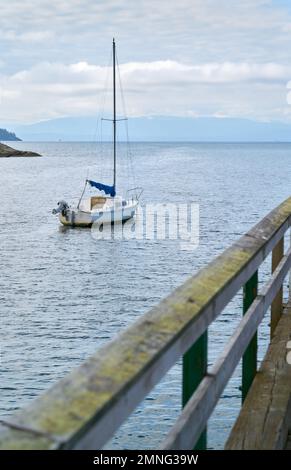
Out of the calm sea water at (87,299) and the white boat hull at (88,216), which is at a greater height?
the white boat hull at (88,216)

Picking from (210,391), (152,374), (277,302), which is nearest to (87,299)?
(277,302)

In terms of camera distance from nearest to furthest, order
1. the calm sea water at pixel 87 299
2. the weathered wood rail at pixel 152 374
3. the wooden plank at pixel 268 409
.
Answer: the weathered wood rail at pixel 152 374 → the wooden plank at pixel 268 409 → the calm sea water at pixel 87 299

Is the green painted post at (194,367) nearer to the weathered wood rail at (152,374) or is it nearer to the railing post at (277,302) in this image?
the weathered wood rail at (152,374)

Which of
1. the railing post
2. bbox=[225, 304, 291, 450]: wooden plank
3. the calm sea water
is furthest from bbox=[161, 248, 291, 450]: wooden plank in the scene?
the calm sea water

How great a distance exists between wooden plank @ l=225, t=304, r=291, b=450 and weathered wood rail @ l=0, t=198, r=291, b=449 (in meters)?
0.38

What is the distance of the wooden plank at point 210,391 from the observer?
184 centimetres

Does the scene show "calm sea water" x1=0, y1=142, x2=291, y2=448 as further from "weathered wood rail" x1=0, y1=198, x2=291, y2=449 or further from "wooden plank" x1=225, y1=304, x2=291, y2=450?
"weathered wood rail" x1=0, y1=198, x2=291, y2=449

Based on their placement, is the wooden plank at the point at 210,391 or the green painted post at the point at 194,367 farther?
the green painted post at the point at 194,367

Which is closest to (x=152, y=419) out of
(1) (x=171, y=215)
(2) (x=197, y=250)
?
(2) (x=197, y=250)

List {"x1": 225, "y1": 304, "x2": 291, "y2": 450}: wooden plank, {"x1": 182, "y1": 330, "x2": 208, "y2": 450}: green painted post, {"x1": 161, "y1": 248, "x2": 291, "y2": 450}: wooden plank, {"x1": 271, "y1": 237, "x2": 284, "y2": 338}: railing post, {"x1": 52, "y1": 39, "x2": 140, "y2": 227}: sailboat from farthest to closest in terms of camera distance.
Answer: {"x1": 52, "y1": 39, "x2": 140, "y2": 227}: sailboat → {"x1": 271, "y1": 237, "x2": 284, "y2": 338}: railing post → {"x1": 225, "y1": 304, "x2": 291, "y2": 450}: wooden plank → {"x1": 182, "y1": 330, "x2": 208, "y2": 450}: green painted post → {"x1": 161, "y1": 248, "x2": 291, "y2": 450}: wooden plank

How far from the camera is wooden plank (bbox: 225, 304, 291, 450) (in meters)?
2.75

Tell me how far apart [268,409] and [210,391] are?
3.50ft

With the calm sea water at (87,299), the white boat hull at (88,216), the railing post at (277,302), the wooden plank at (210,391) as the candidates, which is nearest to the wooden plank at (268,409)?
Answer: the wooden plank at (210,391)

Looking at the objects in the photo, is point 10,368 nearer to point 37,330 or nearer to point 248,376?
point 37,330
